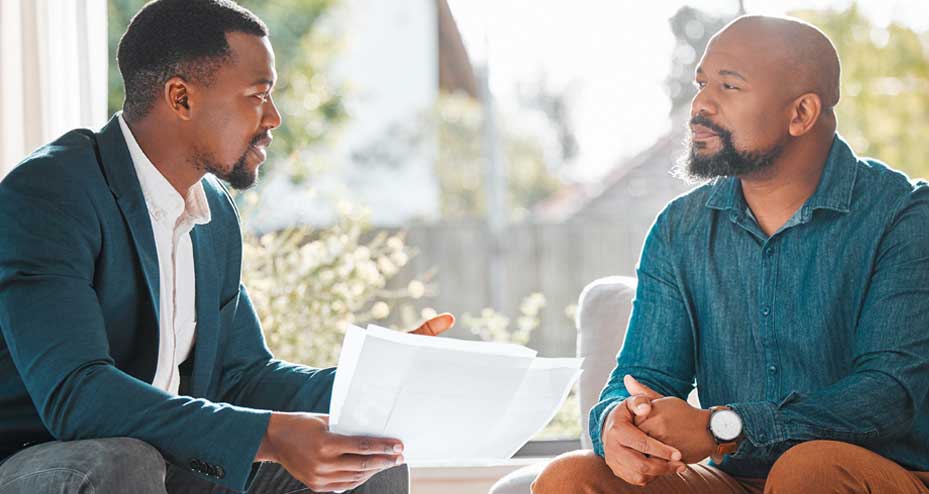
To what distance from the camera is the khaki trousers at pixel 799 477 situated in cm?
142

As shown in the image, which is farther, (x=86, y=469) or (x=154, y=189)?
(x=154, y=189)

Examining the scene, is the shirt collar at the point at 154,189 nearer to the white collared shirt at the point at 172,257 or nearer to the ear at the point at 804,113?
the white collared shirt at the point at 172,257

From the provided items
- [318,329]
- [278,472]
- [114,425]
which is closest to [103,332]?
[114,425]

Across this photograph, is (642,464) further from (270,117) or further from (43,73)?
(43,73)

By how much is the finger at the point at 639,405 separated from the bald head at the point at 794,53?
2.01ft

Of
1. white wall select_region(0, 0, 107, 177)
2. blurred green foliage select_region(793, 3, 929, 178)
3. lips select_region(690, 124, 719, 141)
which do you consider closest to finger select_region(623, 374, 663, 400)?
lips select_region(690, 124, 719, 141)

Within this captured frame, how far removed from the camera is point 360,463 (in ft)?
4.75

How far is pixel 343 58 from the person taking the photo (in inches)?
227

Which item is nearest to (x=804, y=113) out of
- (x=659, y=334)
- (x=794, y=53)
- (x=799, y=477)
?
(x=794, y=53)

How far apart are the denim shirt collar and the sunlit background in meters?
1.38

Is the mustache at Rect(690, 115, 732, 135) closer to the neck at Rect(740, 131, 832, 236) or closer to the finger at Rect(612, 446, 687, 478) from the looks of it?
the neck at Rect(740, 131, 832, 236)

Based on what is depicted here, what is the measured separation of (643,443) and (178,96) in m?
0.92

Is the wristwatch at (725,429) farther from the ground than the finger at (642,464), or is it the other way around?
the wristwatch at (725,429)

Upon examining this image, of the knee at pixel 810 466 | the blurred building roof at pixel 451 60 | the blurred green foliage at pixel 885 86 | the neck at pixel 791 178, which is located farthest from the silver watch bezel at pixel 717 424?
the blurred building roof at pixel 451 60
